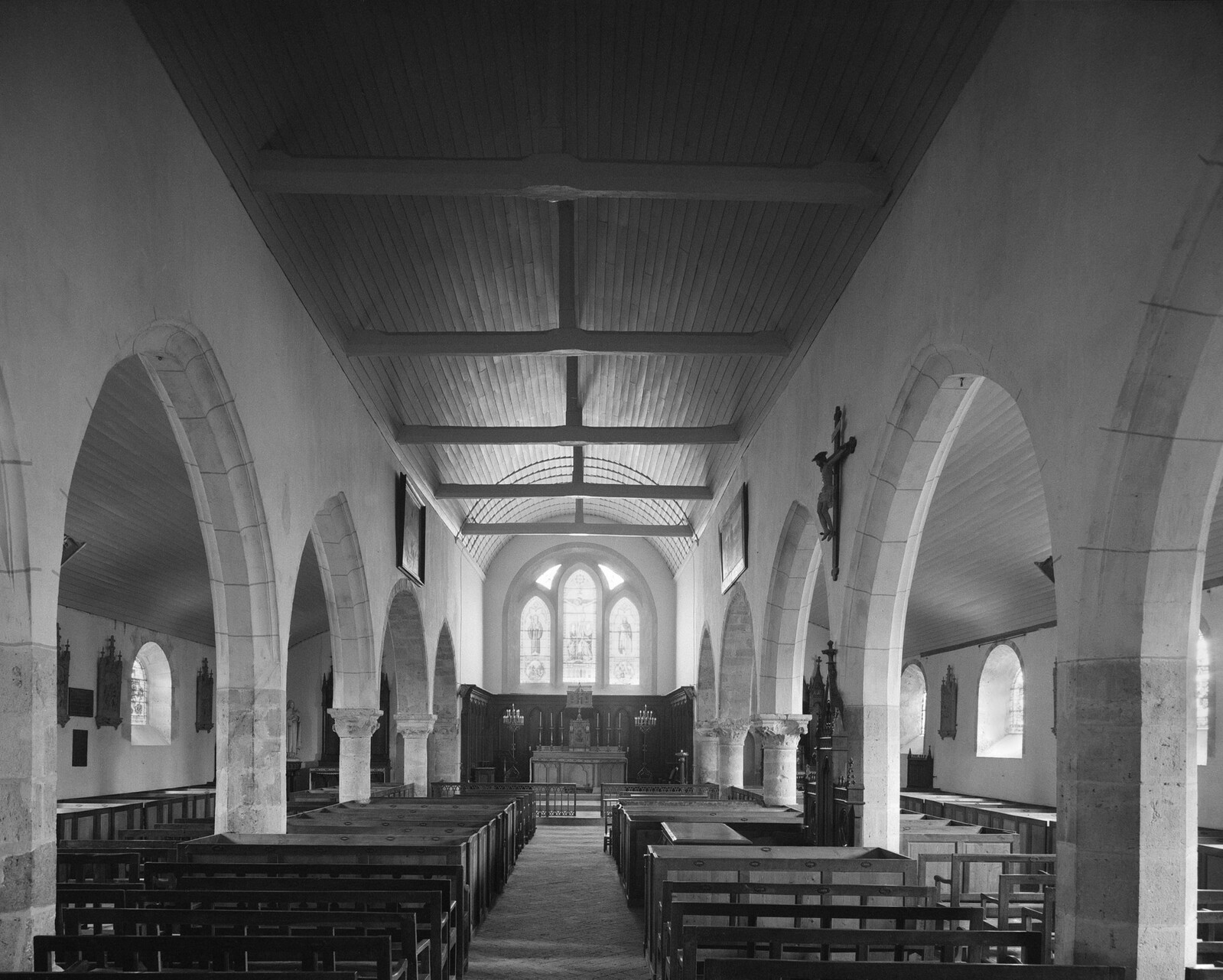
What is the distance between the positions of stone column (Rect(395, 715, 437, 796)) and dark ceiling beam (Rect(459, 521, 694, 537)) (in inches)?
141

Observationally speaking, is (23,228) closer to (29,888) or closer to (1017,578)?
(29,888)

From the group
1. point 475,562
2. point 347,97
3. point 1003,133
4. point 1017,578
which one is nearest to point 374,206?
→ point 347,97

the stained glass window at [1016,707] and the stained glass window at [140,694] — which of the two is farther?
the stained glass window at [140,694]

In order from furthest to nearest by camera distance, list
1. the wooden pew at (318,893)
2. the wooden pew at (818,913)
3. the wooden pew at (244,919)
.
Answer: the wooden pew at (318,893)
the wooden pew at (818,913)
the wooden pew at (244,919)

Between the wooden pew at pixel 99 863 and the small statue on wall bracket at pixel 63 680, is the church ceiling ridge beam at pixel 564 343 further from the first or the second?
the small statue on wall bracket at pixel 63 680

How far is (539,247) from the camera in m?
11.6

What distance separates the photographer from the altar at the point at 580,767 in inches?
974

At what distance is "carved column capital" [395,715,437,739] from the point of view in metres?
20.0

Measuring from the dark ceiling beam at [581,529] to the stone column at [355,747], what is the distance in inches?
275

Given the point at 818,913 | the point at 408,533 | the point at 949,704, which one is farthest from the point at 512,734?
the point at 818,913

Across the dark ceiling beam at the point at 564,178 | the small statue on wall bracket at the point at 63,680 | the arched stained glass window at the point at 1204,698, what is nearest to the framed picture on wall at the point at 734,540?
the arched stained glass window at the point at 1204,698

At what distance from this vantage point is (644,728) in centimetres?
2802

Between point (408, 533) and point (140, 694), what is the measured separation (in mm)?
5620

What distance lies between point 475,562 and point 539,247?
630 inches
